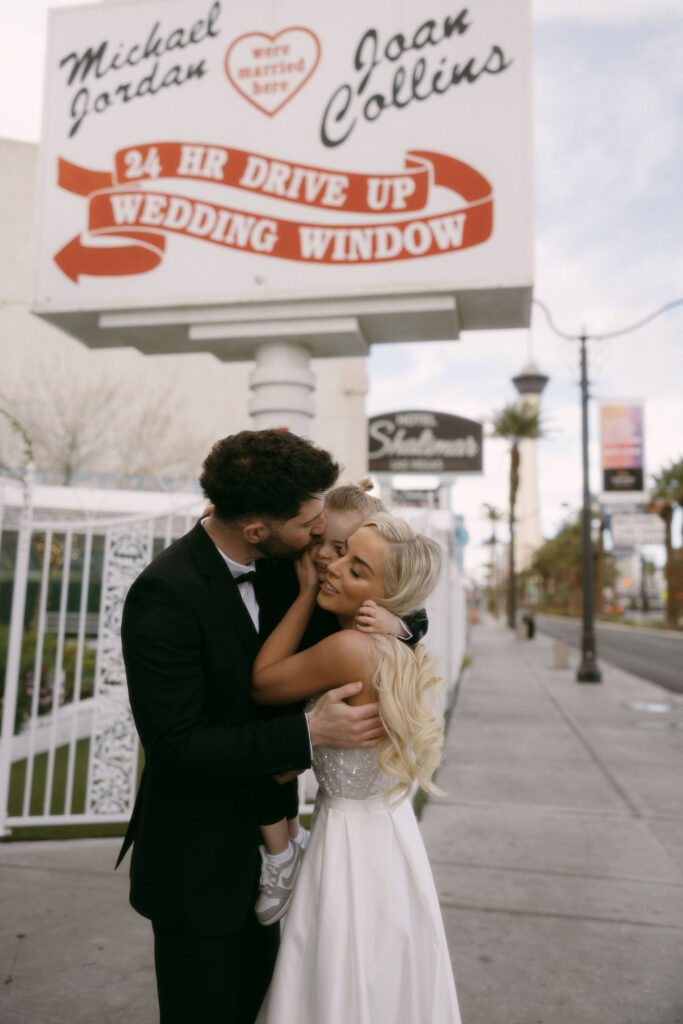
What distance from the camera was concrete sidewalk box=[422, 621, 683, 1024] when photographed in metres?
3.45

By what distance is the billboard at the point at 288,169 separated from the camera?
18.9 feet

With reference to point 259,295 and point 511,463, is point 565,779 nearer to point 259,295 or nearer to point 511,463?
point 259,295

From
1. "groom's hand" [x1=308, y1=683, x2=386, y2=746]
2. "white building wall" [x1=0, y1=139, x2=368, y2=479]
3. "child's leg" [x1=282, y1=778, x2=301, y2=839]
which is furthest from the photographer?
"white building wall" [x1=0, y1=139, x2=368, y2=479]

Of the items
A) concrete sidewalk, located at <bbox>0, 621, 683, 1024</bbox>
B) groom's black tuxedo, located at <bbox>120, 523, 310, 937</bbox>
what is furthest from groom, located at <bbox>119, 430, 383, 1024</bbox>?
concrete sidewalk, located at <bbox>0, 621, 683, 1024</bbox>

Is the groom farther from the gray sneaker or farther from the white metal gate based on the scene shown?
the white metal gate

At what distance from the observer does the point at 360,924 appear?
2072mm

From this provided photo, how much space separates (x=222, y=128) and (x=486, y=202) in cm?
224

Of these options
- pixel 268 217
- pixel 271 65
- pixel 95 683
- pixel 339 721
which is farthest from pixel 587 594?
pixel 339 721

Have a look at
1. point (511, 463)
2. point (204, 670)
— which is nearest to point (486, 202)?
point (204, 670)

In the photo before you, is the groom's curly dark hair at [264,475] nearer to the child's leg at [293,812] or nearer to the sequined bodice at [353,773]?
the sequined bodice at [353,773]

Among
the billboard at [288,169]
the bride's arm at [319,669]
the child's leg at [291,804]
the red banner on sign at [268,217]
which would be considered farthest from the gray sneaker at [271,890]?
the red banner on sign at [268,217]

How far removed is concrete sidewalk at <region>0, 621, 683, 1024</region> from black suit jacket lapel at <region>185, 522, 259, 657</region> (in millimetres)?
2060

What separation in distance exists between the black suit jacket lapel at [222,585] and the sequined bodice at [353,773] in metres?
0.32

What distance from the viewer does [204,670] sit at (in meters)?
2.00
